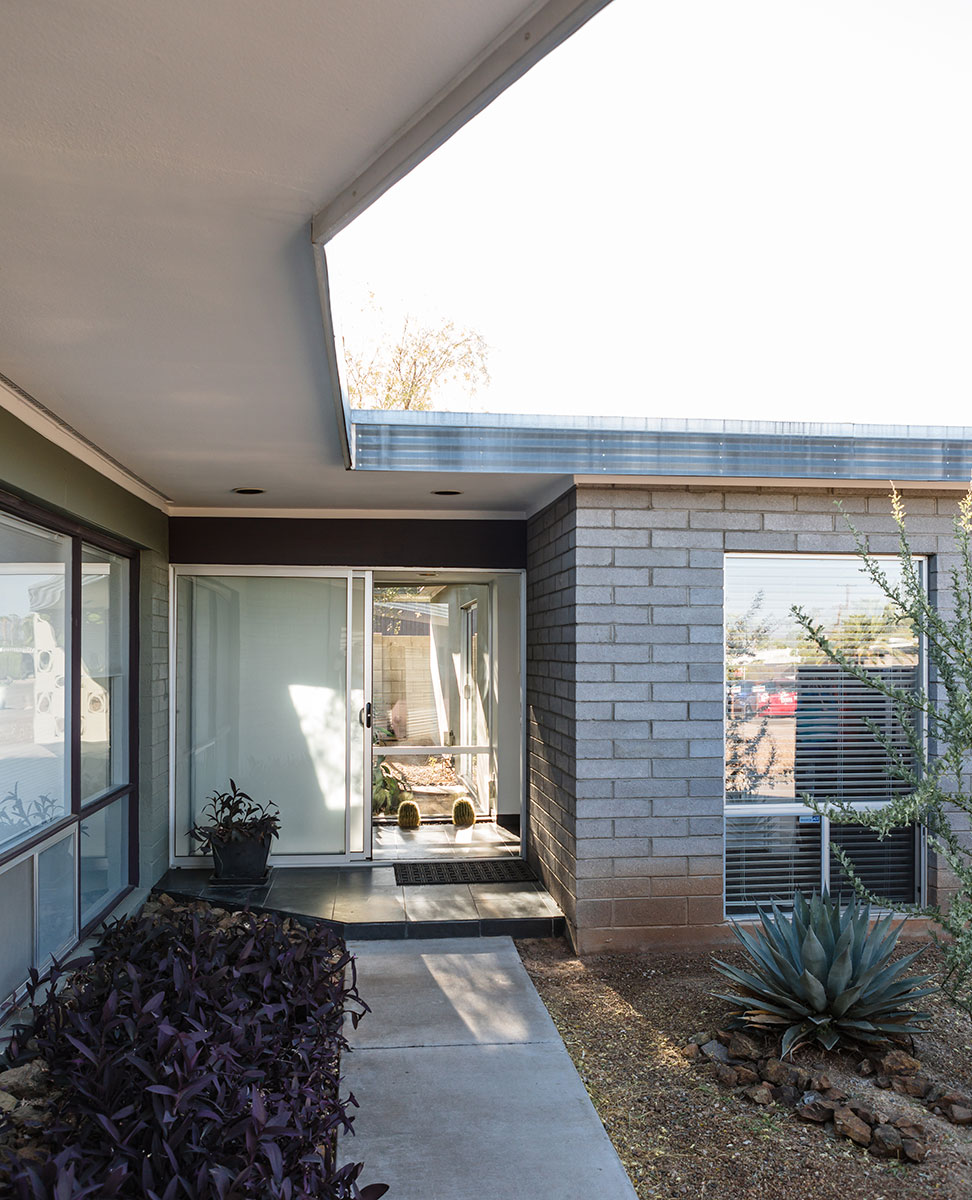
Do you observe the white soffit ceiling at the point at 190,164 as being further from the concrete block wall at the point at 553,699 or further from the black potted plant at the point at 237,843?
the black potted plant at the point at 237,843

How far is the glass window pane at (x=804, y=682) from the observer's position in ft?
19.0

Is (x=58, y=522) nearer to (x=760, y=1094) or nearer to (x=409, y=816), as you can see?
(x=760, y=1094)

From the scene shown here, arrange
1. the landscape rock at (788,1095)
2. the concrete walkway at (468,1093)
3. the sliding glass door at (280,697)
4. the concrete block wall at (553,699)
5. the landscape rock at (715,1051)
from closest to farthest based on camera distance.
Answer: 1. the concrete walkway at (468,1093)
2. the landscape rock at (788,1095)
3. the landscape rock at (715,1051)
4. the concrete block wall at (553,699)
5. the sliding glass door at (280,697)

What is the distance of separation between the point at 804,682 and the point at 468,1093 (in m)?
3.10

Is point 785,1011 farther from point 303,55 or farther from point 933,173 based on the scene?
point 933,173

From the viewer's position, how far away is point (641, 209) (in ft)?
70.5

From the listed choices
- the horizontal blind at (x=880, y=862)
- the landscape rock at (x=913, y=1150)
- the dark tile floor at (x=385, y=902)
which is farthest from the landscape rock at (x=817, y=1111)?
the horizontal blind at (x=880, y=862)

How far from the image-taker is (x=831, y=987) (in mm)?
4031

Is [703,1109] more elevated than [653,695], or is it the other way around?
[653,695]

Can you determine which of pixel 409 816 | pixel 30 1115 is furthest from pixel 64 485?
pixel 409 816

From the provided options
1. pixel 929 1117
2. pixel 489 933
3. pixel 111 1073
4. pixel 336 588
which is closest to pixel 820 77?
pixel 336 588

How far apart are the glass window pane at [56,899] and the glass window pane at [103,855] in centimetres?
18

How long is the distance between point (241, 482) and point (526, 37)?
4606 mm

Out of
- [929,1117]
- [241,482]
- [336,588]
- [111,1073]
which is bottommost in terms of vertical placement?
[929,1117]
